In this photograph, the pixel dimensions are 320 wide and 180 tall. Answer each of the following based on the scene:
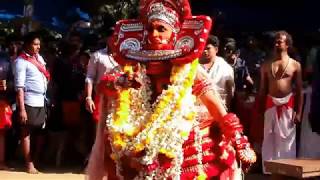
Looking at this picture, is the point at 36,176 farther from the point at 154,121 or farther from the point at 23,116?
the point at 154,121

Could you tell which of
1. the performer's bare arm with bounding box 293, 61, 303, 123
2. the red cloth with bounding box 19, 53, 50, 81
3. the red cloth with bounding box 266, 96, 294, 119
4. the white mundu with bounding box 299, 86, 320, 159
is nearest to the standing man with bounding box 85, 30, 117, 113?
the red cloth with bounding box 19, 53, 50, 81

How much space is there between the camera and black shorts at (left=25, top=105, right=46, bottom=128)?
8375 millimetres

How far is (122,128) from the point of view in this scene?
4.24m

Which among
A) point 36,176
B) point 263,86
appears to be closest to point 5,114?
point 36,176

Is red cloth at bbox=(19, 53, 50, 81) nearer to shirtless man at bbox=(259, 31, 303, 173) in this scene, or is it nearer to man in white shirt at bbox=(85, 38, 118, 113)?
man in white shirt at bbox=(85, 38, 118, 113)

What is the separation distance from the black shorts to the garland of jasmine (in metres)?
4.18

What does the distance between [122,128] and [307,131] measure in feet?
14.1

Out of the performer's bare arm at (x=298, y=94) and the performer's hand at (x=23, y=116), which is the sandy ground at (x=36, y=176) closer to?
the performer's hand at (x=23, y=116)

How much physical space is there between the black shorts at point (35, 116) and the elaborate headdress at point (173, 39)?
4.02m

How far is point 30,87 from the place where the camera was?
830 cm

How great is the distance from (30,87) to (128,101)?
13.6 ft

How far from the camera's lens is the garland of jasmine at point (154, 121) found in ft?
13.8

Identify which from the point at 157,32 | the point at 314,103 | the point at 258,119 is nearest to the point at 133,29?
the point at 157,32

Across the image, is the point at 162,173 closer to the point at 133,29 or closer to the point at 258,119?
the point at 133,29
